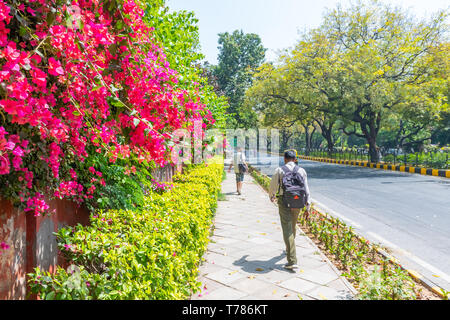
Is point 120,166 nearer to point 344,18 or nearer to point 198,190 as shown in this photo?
point 198,190

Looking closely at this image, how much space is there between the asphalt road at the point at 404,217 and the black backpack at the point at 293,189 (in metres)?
1.76

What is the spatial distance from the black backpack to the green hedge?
4.83 ft

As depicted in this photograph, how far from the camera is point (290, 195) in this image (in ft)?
15.7

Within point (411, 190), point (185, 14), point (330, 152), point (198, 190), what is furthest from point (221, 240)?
point (330, 152)

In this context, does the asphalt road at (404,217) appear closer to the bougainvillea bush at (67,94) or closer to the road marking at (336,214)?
the road marking at (336,214)

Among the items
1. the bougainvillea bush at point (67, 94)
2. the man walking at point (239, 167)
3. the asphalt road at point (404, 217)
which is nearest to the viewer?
the bougainvillea bush at point (67, 94)

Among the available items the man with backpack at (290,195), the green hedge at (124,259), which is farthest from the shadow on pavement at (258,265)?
the green hedge at (124,259)

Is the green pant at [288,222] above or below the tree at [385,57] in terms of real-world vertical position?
below

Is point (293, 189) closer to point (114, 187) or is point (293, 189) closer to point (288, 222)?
point (288, 222)

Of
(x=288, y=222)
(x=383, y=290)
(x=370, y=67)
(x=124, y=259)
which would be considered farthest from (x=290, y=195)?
(x=370, y=67)

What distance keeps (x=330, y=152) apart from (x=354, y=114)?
15.9 metres

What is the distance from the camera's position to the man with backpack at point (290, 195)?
15.5 ft

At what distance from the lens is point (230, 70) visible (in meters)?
42.6

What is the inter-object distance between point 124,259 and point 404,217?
6.98 m
